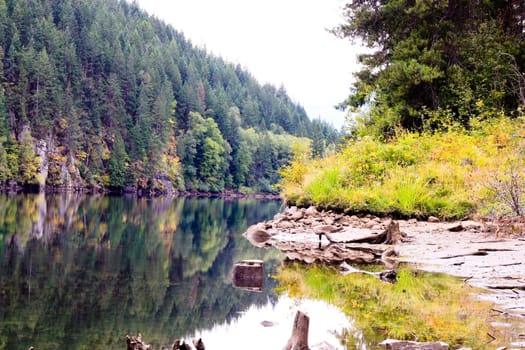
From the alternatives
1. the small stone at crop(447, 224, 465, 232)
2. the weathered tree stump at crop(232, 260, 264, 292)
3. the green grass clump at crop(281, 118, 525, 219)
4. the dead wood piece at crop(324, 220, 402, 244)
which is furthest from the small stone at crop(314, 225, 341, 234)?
the weathered tree stump at crop(232, 260, 264, 292)

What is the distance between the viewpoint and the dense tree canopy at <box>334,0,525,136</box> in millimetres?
18984

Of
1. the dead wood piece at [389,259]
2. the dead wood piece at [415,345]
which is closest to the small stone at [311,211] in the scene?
the dead wood piece at [389,259]

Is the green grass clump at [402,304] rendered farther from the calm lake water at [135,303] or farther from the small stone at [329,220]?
the small stone at [329,220]

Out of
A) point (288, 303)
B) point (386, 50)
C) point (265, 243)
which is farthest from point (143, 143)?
point (288, 303)

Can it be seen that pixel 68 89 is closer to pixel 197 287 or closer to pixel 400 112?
pixel 400 112

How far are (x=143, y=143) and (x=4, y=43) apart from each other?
84.2ft

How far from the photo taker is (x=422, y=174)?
1461 cm

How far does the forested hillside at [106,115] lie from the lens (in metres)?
80.1

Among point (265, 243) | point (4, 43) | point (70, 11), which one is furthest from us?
point (70, 11)

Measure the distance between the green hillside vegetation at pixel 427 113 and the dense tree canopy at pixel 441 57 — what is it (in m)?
0.04

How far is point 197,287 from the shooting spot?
24.7ft

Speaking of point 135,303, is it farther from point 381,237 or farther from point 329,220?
point 329,220

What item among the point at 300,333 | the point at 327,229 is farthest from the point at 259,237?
the point at 300,333

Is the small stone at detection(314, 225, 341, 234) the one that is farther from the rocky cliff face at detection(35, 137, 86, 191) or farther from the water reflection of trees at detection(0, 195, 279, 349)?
the rocky cliff face at detection(35, 137, 86, 191)
